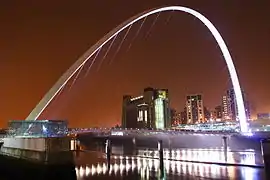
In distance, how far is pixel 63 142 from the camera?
87.5 ft

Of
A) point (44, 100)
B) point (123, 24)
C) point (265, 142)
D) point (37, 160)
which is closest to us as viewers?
point (265, 142)

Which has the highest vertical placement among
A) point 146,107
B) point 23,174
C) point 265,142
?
point 146,107

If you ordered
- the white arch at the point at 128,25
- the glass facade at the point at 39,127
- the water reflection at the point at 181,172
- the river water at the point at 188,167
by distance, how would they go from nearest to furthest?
1. the water reflection at the point at 181,172
2. the river water at the point at 188,167
3. the white arch at the point at 128,25
4. the glass facade at the point at 39,127

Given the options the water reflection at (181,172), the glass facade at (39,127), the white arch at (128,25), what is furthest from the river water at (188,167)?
the glass facade at (39,127)

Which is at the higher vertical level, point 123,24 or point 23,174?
point 123,24

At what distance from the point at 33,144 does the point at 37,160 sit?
6.15 feet

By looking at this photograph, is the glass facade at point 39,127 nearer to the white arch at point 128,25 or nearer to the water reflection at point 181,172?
the white arch at point 128,25

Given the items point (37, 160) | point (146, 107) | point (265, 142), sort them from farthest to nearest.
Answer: point (146, 107)
point (37, 160)
point (265, 142)

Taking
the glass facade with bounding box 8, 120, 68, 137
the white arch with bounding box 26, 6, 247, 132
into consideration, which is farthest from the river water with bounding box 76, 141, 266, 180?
the glass facade with bounding box 8, 120, 68, 137

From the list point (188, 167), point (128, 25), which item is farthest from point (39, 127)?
point (188, 167)

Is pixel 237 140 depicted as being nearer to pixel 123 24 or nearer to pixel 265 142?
pixel 265 142

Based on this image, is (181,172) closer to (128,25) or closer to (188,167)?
(188,167)

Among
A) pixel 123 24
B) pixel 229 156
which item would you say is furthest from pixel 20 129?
pixel 229 156

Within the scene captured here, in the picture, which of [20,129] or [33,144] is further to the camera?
[20,129]
